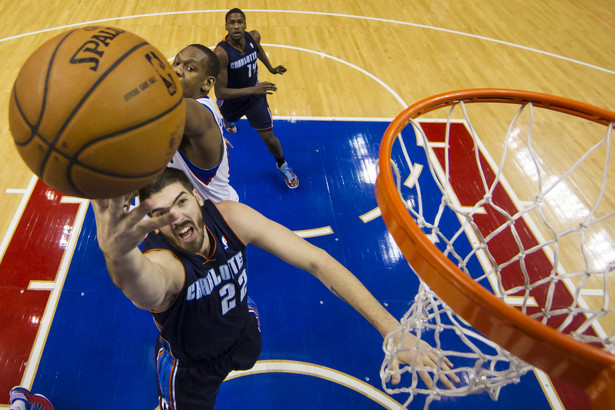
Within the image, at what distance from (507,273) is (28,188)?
4.64 m

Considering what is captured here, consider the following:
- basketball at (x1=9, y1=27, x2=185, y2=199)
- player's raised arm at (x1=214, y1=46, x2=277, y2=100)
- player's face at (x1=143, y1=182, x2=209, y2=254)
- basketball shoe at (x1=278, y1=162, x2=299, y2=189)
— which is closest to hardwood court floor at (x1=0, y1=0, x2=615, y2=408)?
basketball shoe at (x1=278, y1=162, x2=299, y2=189)

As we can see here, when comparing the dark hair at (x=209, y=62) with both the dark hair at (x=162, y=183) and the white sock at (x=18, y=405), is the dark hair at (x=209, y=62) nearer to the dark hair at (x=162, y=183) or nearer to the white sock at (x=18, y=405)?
the dark hair at (x=162, y=183)

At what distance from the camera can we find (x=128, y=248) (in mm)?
1109

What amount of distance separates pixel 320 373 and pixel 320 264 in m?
1.32

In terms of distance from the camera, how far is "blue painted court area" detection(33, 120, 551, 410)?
262 cm

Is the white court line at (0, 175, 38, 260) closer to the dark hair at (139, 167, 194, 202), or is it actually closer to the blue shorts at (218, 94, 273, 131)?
the blue shorts at (218, 94, 273, 131)

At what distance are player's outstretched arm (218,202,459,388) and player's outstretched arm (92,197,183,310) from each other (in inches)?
22.1

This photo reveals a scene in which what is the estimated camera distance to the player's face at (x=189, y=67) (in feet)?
8.23

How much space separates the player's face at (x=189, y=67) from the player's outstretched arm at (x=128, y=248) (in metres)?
1.52

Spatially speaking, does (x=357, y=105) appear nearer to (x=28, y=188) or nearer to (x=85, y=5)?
(x=28, y=188)

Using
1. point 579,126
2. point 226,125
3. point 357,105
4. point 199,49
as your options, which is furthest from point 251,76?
point 579,126

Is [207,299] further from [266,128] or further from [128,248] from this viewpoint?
[266,128]

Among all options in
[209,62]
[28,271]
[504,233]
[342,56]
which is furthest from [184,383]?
[342,56]

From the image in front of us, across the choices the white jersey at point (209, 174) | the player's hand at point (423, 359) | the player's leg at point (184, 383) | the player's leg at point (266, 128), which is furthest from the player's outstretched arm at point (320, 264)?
the player's leg at point (266, 128)
